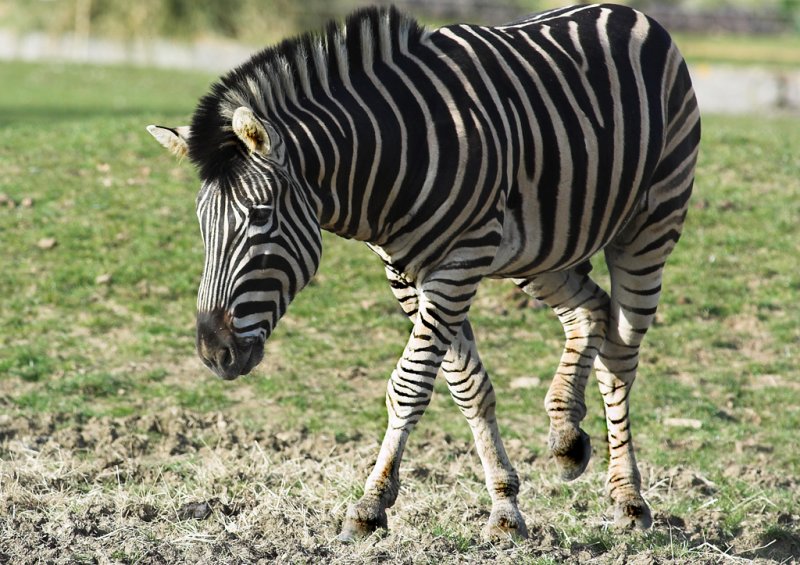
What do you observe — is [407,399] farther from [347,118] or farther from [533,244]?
[347,118]

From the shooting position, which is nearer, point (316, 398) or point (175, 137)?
point (175, 137)

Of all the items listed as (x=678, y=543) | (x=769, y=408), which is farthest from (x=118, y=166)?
(x=678, y=543)

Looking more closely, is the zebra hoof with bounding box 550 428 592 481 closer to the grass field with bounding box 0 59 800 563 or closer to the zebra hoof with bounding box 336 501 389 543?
the grass field with bounding box 0 59 800 563

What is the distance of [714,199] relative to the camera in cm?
1204

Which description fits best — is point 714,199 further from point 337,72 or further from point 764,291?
point 337,72

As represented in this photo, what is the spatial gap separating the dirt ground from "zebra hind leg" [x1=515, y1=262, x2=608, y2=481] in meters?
0.57

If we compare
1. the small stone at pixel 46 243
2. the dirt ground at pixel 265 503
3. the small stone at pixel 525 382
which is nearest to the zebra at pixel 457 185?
the dirt ground at pixel 265 503

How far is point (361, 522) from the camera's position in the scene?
536 centimetres

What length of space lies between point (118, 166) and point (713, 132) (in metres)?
7.23

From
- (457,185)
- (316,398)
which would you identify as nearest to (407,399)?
(457,185)

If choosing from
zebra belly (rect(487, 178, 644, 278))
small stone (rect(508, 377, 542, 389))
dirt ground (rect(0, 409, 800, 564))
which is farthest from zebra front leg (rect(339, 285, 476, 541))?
small stone (rect(508, 377, 542, 389))

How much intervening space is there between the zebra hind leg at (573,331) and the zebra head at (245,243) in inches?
87.3

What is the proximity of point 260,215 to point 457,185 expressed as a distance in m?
0.98

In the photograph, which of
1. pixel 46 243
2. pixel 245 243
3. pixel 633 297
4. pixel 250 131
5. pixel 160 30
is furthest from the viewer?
pixel 160 30
